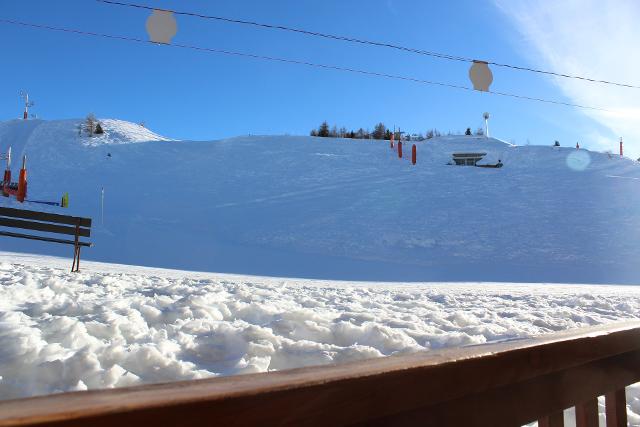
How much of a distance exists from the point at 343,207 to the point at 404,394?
830 inches

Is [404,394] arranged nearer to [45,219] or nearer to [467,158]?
[45,219]

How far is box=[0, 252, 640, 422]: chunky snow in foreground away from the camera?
3.31 m

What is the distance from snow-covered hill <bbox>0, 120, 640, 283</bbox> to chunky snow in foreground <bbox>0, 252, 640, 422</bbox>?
6.06 m

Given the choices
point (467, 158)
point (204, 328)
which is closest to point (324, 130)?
point (467, 158)

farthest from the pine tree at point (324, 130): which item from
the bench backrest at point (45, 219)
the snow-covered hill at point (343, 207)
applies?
the bench backrest at point (45, 219)

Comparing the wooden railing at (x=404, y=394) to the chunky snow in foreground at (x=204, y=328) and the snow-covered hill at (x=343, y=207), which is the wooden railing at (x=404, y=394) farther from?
the snow-covered hill at (x=343, y=207)

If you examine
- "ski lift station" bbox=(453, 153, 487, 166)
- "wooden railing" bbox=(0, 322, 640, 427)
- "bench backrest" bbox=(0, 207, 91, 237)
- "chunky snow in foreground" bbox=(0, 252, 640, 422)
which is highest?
"ski lift station" bbox=(453, 153, 487, 166)

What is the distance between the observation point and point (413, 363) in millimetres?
1118

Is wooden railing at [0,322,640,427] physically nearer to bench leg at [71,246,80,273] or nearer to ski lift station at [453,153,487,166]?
bench leg at [71,246,80,273]

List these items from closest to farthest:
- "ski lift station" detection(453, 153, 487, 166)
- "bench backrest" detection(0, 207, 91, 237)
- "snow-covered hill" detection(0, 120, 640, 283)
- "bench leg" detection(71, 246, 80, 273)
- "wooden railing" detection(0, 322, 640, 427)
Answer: "wooden railing" detection(0, 322, 640, 427)
"bench leg" detection(71, 246, 80, 273)
"bench backrest" detection(0, 207, 91, 237)
"snow-covered hill" detection(0, 120, 640, 283)
"ski lift station" detection(453, 153, 487, 166)

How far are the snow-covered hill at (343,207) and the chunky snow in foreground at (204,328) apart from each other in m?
6.06

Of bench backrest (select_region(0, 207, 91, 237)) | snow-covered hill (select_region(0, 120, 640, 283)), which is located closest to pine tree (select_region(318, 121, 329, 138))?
snow-covered hill (select_region(0, 120, 640, 283))

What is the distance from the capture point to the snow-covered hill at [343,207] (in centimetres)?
1505

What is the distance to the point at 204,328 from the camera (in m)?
4.38
